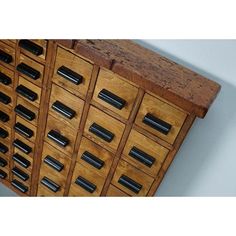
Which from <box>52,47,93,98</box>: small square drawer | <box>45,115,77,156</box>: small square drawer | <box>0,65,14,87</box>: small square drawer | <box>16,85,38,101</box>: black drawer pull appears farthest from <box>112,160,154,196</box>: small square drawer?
<box>0,65,14,87</box>: small square drawer

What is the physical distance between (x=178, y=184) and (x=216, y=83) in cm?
52

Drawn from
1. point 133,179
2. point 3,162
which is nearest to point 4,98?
point 3,162

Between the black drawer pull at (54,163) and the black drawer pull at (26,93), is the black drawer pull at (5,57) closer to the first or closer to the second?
the black drawer pull at (26,93)

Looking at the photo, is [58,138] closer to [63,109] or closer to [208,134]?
[63,109]

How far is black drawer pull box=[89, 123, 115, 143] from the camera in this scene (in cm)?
113

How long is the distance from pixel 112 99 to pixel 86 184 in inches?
19.9

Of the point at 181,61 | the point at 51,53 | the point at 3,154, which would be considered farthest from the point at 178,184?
the point at 3,154

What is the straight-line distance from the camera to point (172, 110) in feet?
3.12

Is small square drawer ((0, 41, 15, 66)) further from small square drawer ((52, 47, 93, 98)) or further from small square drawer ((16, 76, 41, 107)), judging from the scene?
small square drawer ((52, 47, 93, 98))

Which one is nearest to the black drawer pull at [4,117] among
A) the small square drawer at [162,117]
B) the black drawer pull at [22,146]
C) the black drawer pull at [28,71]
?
the black drawer pull at [22,146]

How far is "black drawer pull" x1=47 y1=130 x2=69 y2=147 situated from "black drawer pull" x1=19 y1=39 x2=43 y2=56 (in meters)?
0.35

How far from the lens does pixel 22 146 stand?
1477 mm

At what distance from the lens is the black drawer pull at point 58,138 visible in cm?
129

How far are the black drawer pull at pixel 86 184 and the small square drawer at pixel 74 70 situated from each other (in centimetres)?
43
